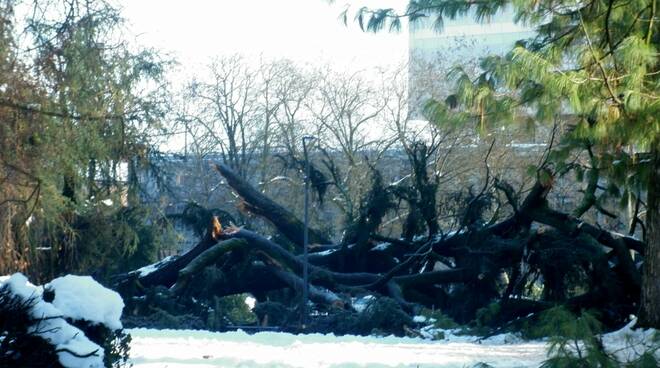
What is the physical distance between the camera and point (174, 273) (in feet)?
71.1

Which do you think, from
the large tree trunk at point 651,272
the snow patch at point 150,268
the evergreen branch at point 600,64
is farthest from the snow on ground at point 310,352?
the snow patch at point 150,268

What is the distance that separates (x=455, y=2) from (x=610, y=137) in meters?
2.72

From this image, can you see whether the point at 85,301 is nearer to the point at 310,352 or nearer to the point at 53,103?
the point at 53,103

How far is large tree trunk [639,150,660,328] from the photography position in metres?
12.4

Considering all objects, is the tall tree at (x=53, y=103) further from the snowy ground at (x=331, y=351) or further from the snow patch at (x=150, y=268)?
the snow patch at (x=150, y=268)

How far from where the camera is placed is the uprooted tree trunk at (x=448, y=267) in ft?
56.1

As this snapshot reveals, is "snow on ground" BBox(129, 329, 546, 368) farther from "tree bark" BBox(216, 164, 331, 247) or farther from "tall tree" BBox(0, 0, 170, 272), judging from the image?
"tree bark" BBox(216, 164, 331, 247)

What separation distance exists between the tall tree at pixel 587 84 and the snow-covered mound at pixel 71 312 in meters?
4.62

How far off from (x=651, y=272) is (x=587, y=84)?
4.28 metres

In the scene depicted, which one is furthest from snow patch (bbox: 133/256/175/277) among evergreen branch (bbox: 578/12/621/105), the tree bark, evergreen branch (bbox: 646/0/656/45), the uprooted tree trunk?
evergreen branch (bbox: 646/0/656/45)

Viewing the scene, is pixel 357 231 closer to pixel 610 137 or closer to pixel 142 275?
pixel 142 275

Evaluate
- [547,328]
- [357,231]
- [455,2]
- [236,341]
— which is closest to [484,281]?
[357,231]

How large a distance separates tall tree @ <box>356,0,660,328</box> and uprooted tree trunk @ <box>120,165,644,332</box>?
13.9 feet

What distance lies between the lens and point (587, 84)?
30.7 ft
